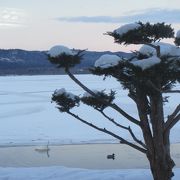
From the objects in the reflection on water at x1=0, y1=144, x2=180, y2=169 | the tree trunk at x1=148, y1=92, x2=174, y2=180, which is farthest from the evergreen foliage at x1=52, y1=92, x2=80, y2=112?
the reflection on water at x1=0, y1=144, x2=180, y2=169

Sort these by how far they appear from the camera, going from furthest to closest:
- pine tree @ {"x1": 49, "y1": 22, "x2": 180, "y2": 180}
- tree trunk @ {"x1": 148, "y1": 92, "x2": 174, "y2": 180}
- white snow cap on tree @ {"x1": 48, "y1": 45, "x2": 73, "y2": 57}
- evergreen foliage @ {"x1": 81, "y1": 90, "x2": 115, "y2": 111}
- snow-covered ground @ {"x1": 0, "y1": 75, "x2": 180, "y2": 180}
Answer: snow-covered ground @ {"x1": 0, "y1": 75, "x2": 180, "y2": 180} < evergreen foliage @ {"x1": 81, "y1": 90, "x2": 115, "y2": 111} < tree trunk @ {"x1": 148, "y1": 92, "x2": 174, "y2": 180} < white snow cap on tree @ {"x1": 48, "y1": 45, "x2": 73, "y2": 57} < pine tree @ {"x1": 49, "y1": 22, "x2": 180, "y2": 180}

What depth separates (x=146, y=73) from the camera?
417cm

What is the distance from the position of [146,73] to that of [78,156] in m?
8.56

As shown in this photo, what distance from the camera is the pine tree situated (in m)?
4.33

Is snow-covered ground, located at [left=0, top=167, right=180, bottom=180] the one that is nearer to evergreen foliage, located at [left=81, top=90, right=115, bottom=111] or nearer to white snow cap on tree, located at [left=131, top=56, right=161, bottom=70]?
evergreen foliage, located at [left=81, top=90, right=115, bottom=111]

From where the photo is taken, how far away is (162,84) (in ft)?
15.9

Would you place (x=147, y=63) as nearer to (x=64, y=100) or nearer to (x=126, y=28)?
(x=126, y=28)

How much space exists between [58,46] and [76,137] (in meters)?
11.2

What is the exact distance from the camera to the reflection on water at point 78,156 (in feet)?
36.9

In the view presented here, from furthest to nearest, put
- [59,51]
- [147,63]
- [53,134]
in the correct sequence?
[53,134]
[59,51]
[147,63]

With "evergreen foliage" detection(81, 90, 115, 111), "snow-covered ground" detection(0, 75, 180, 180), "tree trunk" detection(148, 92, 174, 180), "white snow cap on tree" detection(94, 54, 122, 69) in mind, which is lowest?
"snow-covered ground" detection(0, 75, 180, 180)

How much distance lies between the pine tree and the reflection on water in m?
5.64

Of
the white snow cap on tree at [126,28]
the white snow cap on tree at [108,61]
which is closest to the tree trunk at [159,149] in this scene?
the white snow cap on tree at [108,61]

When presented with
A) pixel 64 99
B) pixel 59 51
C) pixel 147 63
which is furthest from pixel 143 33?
pixel 64 99
